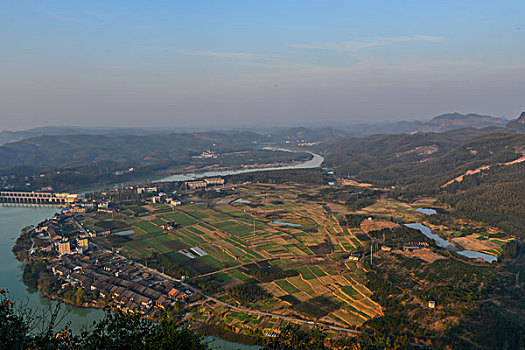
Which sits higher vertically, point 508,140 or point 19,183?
point 508,140

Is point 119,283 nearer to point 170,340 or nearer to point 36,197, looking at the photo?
point 170,340

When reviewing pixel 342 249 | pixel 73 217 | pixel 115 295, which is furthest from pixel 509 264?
pixel 73 217

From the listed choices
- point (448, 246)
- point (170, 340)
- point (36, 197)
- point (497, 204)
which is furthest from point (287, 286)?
point (36, 197)

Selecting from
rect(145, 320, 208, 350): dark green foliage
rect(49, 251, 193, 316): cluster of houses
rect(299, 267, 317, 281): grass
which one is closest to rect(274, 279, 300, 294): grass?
rect(299, 267, 317, 281): grass

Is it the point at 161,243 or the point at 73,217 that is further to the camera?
the point at 73,217

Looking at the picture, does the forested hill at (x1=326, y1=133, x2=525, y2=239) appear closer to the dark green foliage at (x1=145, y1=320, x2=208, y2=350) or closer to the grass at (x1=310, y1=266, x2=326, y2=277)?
the grass at (x1=310, y1=266, x2=326, y2=277)

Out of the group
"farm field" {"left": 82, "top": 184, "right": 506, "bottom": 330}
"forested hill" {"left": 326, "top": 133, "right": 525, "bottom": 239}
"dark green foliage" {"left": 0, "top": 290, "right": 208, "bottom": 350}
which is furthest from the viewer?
"forested hill" {"left": 326, "top": 133, "right": 525, "bottom": 239}

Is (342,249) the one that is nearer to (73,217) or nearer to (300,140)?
(73,217)
